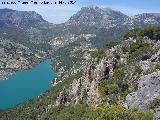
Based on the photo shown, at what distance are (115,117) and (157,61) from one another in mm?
45963

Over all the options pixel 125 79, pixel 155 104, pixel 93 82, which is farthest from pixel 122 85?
pixel 155 104

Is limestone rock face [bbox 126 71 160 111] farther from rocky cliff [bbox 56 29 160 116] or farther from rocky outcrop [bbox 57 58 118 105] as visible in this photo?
rocky outcrop [bbox 57 58 118 105]

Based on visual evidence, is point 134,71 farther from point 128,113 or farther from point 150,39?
point 128,113

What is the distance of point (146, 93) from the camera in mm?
73000

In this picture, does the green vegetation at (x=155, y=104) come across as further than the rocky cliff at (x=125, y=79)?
No

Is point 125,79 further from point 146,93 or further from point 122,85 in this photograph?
point 146,93

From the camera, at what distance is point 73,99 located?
126m

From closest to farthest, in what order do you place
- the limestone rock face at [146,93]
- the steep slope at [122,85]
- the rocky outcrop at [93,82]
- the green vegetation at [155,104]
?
the steep slope at [122,85] < the green vegetation at [155,104] < the limestone rock face at [146,93] < the rocky outcrop at [93,82]

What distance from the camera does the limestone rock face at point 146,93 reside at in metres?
68.9

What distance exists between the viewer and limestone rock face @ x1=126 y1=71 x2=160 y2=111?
68.9 meters

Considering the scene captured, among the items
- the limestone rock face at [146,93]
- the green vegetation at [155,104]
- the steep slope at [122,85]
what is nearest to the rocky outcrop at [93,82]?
the steep slope at [122,85]

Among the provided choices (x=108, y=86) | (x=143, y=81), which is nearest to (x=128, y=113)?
(x=143, y=81)

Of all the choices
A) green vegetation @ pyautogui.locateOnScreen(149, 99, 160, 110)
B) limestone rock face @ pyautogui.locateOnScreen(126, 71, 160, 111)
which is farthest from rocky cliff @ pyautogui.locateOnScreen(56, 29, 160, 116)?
green vegetation @ pyautogui.locateOnScreen(149, 99, 160, 110)

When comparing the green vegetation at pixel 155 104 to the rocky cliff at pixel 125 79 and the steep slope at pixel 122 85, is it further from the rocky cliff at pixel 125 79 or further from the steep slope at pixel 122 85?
the rocky cliff at pixel 125 79
